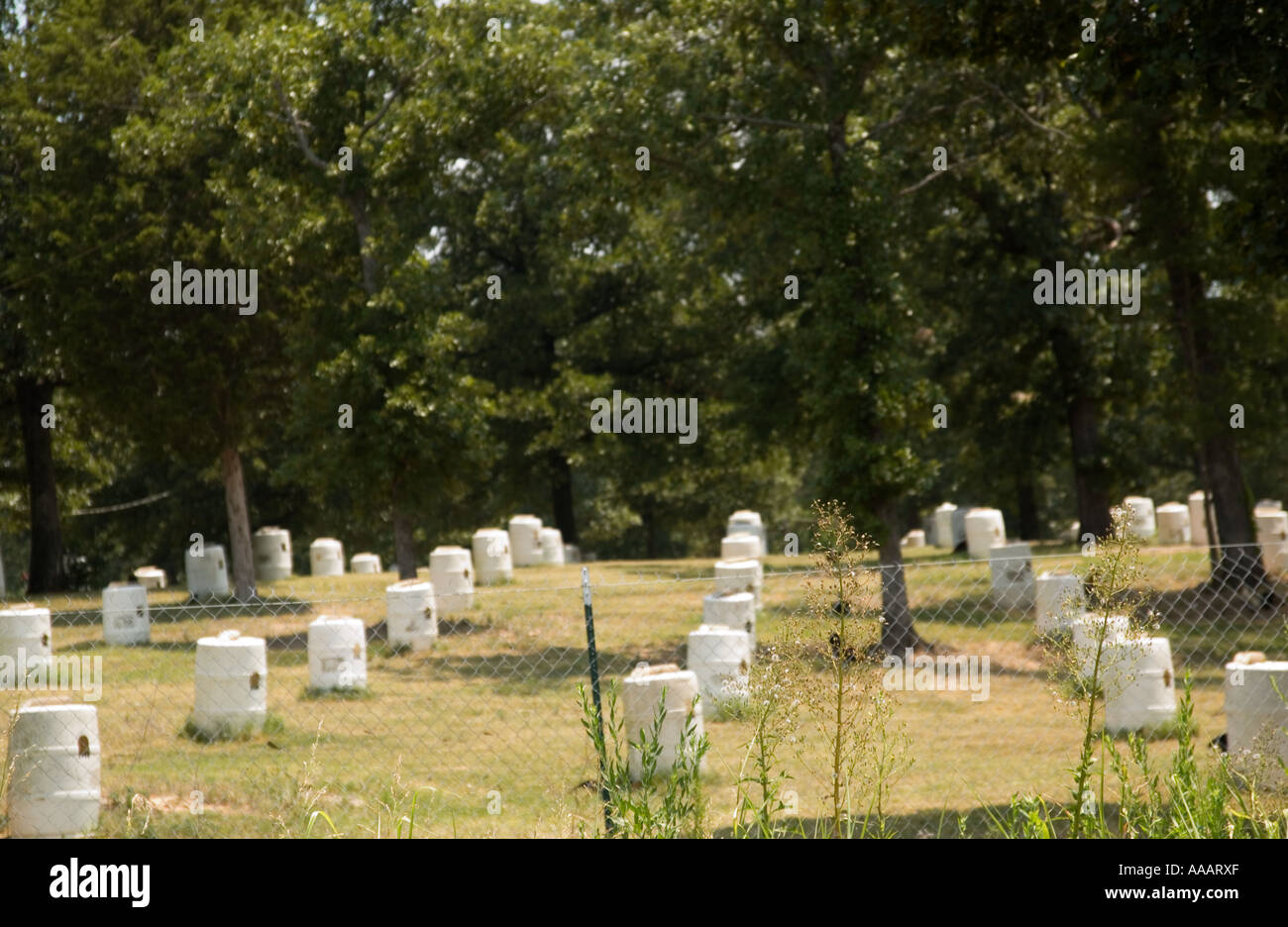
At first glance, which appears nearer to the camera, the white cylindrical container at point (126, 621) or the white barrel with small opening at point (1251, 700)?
the white barrel with small opening at point (1251, 700)

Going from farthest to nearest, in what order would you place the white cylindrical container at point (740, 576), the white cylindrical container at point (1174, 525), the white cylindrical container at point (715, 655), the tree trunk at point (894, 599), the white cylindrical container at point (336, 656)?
the white cylindrical container at point (1174, 525), the white cylindrical container at point (740, 576), the tree trunk at point (894, 599), the white cylindrical container at point (336, 656), the white cylindrical container at point (715, 655)

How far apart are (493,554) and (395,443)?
5.58 meters

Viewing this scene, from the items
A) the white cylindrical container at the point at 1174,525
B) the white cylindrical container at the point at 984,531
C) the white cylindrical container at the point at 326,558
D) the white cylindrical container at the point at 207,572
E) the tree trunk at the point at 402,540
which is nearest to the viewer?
the tree trunk at the point at 402,540

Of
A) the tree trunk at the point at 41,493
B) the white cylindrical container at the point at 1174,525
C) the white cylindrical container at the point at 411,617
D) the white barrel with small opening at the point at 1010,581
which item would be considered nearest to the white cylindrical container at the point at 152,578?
the tree trunk at the point at 41,493

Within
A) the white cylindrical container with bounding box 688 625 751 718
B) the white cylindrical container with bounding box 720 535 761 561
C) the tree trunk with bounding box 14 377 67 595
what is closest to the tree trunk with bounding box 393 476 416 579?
the white cylindrical container with bounding box 720 535 761 561

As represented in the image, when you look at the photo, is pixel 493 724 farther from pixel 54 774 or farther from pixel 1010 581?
Result: pixel 1010 581

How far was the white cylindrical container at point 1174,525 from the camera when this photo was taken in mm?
28172

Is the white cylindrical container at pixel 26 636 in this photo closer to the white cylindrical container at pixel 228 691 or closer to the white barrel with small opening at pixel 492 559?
the white cylindrical container at pixel 228 691

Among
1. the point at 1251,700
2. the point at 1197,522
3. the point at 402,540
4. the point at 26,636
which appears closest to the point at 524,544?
the point at 402,540

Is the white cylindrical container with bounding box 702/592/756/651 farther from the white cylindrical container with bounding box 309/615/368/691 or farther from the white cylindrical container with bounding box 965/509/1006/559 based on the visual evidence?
the white cylindrical container with bounding box 965/509/1006/559

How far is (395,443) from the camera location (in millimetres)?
19922

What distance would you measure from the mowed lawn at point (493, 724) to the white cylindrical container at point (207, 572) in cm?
274

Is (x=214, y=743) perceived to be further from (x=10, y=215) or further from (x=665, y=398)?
(x=665, y=398)
